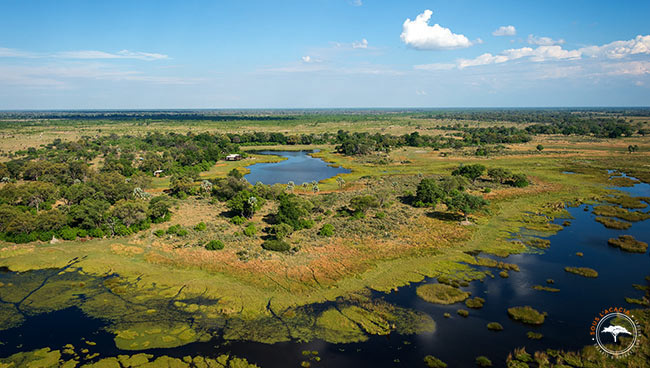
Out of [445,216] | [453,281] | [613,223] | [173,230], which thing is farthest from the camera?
[445,216]

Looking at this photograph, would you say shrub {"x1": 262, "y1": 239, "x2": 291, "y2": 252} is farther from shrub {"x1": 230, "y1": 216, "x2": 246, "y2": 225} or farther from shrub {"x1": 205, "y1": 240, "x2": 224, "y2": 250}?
shrub {"x1": 230, "y1": 216, "x2": 246, "y2": 225}

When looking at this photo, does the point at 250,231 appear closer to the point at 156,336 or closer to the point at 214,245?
the point at 214,245

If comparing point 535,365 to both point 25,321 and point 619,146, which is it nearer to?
point 25,321

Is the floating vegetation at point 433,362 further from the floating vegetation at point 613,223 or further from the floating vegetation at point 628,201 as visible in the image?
the floating vegetation at point 628,201

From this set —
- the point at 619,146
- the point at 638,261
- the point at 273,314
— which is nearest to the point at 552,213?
the point at 638,261

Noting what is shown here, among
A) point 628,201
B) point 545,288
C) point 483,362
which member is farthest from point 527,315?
point 628,201

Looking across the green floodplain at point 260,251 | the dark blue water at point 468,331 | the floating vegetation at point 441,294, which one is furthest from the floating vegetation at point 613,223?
the floating vegetation at point 441,294
